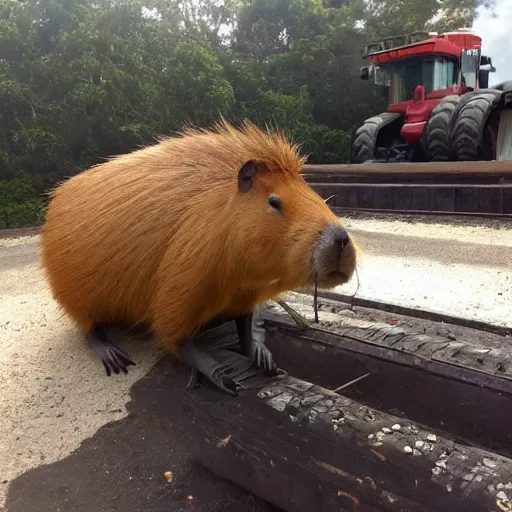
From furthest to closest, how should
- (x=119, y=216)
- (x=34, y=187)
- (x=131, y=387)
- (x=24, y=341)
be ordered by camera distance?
(x=34, y=187) < (x=24, y=341) < (x=131, y=387) < (x=119, y=216)

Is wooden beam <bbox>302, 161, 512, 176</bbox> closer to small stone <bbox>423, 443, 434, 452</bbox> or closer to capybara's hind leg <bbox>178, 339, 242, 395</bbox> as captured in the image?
capybara's hind leg <bbox>178, 339, 242, 395</bbox>

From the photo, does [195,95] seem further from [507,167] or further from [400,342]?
[400,342]

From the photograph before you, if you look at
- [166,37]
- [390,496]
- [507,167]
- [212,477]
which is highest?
[166,37]

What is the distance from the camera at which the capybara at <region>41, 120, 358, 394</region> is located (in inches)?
65.1

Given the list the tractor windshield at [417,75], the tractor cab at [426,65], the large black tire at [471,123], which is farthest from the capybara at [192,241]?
the tractor windshield at [417,75]

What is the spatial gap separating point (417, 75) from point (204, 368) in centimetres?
874

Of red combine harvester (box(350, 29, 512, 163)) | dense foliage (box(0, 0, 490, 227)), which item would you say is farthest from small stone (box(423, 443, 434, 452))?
red combine harvester (box(350, 29, 512, 163))

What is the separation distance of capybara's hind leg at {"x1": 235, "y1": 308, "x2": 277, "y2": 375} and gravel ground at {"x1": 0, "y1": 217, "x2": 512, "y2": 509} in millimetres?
517

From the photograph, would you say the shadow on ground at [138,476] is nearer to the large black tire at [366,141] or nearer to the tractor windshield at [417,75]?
the large black tire at [366,141]

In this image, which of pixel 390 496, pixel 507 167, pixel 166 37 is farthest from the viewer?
pixel 166 37

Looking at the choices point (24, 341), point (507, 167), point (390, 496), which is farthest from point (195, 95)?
point (390, 496)

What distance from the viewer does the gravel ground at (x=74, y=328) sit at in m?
2.03

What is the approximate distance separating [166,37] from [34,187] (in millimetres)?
4094

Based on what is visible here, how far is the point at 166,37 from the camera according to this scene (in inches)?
407
